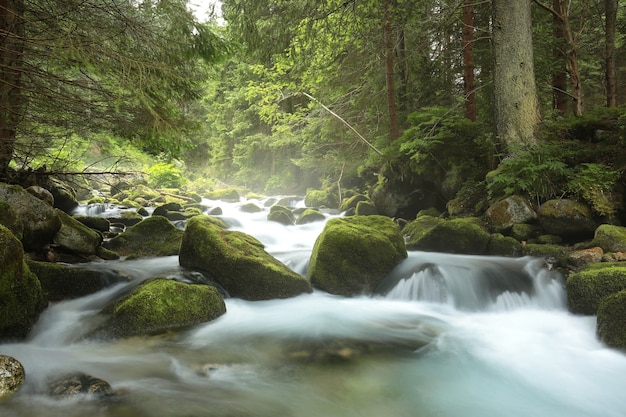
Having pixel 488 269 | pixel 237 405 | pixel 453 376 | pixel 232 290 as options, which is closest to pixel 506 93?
pixel 488 269

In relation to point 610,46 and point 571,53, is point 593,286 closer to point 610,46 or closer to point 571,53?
point 571,53

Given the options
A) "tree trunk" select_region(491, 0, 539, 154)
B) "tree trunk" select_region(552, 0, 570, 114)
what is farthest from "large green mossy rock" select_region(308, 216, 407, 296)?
"tree trunk" select_region(552, 0, 570, 114)

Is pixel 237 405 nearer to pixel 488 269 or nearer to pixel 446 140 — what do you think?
pixel 488 269

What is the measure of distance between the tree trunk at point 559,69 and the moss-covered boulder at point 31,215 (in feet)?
40.2

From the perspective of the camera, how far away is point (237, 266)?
635 centimetres

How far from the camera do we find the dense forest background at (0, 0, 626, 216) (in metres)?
5.81

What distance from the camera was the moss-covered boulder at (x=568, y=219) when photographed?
6.71m

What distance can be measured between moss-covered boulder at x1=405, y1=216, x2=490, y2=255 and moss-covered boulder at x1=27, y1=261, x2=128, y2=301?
666 cm

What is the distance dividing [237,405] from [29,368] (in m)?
2.08

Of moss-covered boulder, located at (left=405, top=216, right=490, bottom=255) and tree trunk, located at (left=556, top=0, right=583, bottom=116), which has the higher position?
Result: tree trunk, located at (left=556, top=0, right=583, bottom=116)

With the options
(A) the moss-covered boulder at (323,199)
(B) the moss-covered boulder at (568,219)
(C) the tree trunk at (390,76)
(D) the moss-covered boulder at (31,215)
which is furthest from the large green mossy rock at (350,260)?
(A) the moss-covered boulder at (323,199)

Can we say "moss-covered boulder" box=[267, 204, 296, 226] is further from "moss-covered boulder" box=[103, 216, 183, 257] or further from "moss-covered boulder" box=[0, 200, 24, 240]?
"moss-covered boulder" box=[0, 200, 24, 240]

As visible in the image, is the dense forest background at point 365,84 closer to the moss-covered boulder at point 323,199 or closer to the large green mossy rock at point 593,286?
the moss-covered boulder at point 323,199

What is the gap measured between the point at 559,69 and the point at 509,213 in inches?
197
